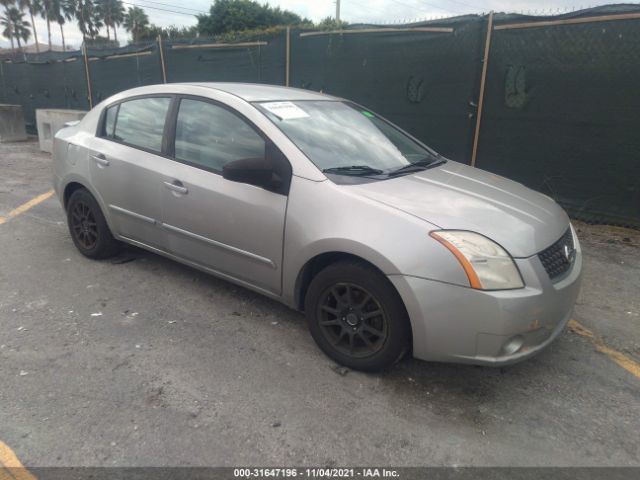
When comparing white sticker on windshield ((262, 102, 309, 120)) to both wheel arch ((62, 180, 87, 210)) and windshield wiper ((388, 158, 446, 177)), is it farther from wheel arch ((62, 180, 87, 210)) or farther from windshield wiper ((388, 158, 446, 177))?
wheel arch ((62, 180, 87, 210))

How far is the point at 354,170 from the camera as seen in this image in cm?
310

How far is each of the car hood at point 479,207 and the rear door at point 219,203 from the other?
673 mm

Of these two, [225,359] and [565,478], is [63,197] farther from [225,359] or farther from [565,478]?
[565,478]

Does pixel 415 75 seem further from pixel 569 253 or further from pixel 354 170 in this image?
pixel 569 253

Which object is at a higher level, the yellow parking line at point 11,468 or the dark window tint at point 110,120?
the dark window tint at point 110,120

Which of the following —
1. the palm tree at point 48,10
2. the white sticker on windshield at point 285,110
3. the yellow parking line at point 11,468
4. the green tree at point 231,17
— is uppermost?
the palm tree at point 48,10

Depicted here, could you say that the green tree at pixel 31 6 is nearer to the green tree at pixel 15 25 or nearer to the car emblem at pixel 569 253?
the green tree at pixel 15 25

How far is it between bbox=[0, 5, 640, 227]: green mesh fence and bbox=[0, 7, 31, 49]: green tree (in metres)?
78.1

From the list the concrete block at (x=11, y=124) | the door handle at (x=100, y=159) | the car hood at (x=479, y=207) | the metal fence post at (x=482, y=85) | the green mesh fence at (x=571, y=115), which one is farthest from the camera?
the concrete block at (x=11, y=124)

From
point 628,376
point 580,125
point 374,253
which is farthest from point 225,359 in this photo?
point 580,125

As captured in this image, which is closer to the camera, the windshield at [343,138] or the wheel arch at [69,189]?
the windshield at [343,138]

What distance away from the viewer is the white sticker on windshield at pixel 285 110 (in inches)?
131

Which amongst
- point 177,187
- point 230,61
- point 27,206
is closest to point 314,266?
point 177,187

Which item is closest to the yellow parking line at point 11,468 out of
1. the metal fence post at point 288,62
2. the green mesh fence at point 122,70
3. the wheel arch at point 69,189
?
the wheel arch at point 69,189
